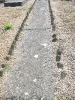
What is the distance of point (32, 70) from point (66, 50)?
227 cm

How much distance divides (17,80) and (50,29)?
235 inches

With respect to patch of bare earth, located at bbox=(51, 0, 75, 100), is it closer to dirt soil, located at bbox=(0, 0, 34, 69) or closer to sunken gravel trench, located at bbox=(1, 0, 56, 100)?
sunken gravel trench, located at bbox=(1, 0, 56, 100)

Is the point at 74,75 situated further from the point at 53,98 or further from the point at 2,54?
the point at 2,54

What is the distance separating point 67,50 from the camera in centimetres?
946

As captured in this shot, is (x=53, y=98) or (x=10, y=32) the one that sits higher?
(x=53, y=98)

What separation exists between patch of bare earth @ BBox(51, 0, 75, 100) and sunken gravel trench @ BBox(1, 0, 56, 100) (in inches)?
10.6

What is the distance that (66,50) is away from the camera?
9453 mm

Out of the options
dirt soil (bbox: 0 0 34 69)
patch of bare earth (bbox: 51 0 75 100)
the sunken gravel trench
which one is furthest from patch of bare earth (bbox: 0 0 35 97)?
patch of bare earth (bbox: 51 0 75 100)

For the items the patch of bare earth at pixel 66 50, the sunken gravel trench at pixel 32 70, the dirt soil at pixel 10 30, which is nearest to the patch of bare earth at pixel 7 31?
the dirt soil at pixel 10 30

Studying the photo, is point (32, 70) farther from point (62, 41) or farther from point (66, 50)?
point (62, 41)

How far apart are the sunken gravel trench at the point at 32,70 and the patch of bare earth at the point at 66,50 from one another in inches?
10.6

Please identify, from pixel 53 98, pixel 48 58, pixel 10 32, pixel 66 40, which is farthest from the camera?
pixel 10 32

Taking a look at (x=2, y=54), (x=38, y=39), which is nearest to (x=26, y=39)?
(x=38, y=39)

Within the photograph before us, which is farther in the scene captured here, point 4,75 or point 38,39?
point 38,39
